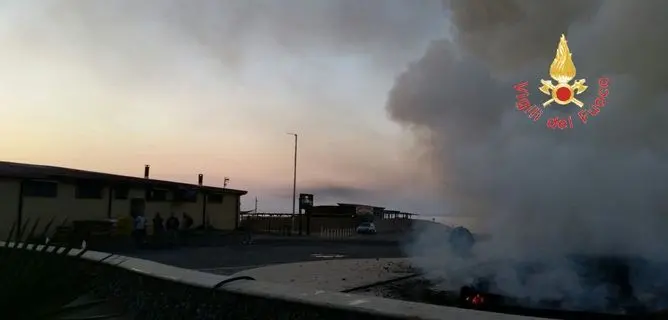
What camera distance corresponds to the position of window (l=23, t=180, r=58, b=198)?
2452cm

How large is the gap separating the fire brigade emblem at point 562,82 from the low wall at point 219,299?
27.0ft

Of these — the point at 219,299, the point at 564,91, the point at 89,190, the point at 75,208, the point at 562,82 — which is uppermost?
the point at 562,82

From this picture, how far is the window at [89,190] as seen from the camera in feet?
88.5

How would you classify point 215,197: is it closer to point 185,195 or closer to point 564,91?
point 185,195

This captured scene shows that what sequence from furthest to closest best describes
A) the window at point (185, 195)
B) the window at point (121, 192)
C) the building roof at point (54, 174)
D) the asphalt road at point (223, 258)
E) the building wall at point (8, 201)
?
the window at point (185, 195), the window at point (121, 192), the building roof at point (54, 174), the building wall at point (8, 201), the asphalt road at point (223, 258)

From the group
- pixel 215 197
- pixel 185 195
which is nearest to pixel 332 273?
pixel 185 195

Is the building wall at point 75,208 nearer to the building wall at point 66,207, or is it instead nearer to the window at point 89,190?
the building wall at point 66,207

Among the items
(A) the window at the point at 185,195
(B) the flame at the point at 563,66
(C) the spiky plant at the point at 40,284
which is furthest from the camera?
(A) the window at the point at 185,195

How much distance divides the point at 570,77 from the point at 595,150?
145cm

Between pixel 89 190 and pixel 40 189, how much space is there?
2649 millimetres

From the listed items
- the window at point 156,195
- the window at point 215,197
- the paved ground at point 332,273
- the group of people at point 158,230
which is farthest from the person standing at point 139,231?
the window at point 215,197

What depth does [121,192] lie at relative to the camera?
29531mm

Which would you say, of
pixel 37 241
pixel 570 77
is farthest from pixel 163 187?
pixel 37 241

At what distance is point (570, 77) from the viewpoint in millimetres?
11930
